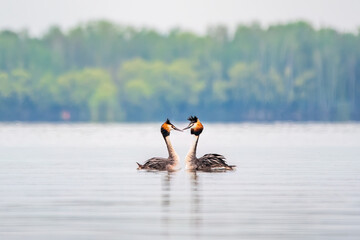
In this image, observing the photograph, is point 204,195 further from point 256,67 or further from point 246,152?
point 256,67

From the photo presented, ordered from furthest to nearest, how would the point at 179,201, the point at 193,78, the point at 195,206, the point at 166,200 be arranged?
1. the point at 193,78
2. the point at 166,200
3. the point at 179,201
4. the point at 195,206

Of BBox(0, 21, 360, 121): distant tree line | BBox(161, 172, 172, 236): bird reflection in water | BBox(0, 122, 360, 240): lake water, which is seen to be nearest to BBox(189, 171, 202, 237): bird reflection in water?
BBox(0, 122, 360, 240): lake water

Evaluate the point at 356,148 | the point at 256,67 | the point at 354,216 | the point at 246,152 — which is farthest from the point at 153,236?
the point at 256,67

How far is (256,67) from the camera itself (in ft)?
415

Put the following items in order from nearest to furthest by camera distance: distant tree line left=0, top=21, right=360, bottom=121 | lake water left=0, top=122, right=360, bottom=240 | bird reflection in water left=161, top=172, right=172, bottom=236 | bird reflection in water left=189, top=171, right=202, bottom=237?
lake water left=0, top=122, right=360, bottom=240 → bird reflection in water left=189, top=171, right=202, bottom=237 → bird reflection in water left=161, top=172, right=172, bottom=236 → distant tree line left=0, top=21, right=360, bottom=121

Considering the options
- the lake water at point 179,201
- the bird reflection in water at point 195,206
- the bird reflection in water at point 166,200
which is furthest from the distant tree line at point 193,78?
the bird reflection in water at point 195,206

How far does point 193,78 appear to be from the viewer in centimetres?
12550

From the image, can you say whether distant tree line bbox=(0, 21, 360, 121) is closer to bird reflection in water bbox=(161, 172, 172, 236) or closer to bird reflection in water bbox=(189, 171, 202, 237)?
bird reflection in water bbox=(161, 172, 172, 236)

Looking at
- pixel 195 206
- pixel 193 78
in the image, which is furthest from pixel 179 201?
pixel 193 78

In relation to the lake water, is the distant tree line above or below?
above

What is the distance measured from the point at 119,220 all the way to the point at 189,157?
8.07m

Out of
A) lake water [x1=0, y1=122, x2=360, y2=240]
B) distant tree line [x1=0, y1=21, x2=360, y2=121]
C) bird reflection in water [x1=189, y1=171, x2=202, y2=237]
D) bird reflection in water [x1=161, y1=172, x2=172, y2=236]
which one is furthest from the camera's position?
distant tree line [x1=0, y1=21, x2=360, y2=121]

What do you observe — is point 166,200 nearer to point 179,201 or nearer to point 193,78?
point 179,201

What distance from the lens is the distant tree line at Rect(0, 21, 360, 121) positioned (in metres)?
115
